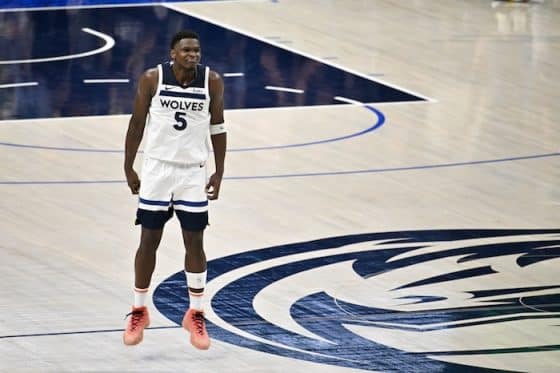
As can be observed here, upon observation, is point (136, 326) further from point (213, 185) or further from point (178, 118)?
point (178, 118)

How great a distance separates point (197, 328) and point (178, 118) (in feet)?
4.61

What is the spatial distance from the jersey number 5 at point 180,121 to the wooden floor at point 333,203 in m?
1.57

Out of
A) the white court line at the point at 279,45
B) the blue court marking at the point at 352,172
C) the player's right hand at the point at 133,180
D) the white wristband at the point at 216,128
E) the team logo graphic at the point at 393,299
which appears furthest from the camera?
the white court line at the point at 279,45

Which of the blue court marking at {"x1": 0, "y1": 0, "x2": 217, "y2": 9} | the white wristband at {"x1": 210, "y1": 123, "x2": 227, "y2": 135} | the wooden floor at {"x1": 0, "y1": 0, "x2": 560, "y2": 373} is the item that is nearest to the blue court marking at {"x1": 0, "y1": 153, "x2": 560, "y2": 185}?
the wooden floor at {"x1": 0, "y1": 0, "x2": 560, "y2": 373}

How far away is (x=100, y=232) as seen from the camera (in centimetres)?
1383

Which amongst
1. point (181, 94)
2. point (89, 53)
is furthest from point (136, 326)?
point (89, 53)

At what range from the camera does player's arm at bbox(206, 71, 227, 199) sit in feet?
33.2

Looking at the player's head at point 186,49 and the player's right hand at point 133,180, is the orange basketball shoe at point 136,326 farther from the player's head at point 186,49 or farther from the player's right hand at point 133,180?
the player's head at point 186,49

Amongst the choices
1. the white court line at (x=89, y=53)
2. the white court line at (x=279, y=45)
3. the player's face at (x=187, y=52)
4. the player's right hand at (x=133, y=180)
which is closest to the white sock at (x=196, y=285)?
the player's right hand at (x=133, y=180)

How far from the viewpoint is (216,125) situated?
402 inches

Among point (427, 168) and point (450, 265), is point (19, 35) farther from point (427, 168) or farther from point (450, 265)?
point (450, 265)

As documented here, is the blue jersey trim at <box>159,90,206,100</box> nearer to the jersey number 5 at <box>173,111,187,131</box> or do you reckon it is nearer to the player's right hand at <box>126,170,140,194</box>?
the jersey number 5 at <box>173,111,187,131</box>

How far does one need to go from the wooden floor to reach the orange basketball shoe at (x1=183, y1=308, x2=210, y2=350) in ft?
0.57

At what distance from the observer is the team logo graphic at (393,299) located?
10.9 m
